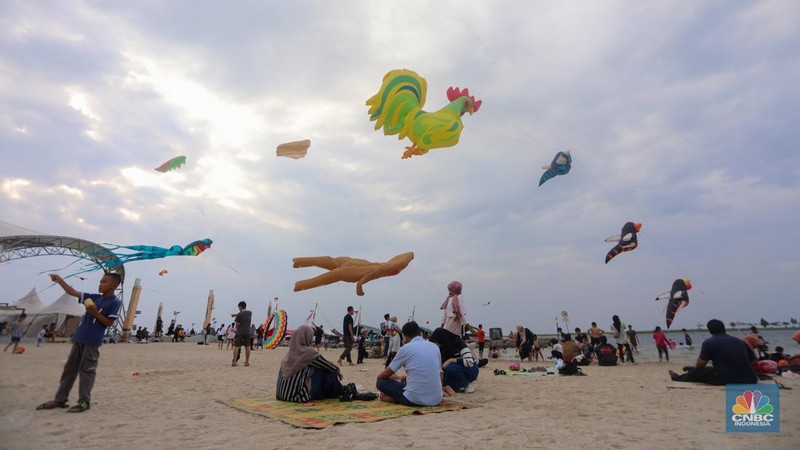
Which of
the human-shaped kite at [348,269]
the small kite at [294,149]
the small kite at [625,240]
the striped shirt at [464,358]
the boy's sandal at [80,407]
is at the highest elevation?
the small kite at [294,149]

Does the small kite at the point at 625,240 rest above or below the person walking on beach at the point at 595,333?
above

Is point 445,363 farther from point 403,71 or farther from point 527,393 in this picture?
point 403,71

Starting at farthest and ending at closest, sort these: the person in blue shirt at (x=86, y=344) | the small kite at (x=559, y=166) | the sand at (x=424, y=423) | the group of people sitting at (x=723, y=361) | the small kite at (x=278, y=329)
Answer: the small kite at (x=278, y=329)
the small kite at (x=559, y=166)
the group of people sitting at (x=723, y=361)
the person in blue shirt at (x=86, y=344)
the sand at (x=424, y=423)

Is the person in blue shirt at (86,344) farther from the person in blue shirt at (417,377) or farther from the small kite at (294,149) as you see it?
the small kite at (294,149)

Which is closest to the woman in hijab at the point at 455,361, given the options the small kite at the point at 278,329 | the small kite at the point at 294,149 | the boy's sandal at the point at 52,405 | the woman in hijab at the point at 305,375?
the woman in hijab at the point at 305,375

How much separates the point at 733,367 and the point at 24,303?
3759 cm

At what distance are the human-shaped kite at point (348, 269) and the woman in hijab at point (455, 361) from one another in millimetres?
1980

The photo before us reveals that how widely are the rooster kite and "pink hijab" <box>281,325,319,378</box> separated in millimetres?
5160

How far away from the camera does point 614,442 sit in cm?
335

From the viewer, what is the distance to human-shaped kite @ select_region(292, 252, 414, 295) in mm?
7938

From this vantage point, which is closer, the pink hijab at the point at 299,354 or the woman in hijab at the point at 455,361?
the pink hijab at the point at 299,354

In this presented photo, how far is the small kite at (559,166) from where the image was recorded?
1148 cm

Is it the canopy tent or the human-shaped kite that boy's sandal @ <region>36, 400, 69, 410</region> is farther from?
the canopy tent

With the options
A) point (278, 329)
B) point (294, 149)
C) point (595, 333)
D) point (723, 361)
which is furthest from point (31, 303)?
point (723, 361)
